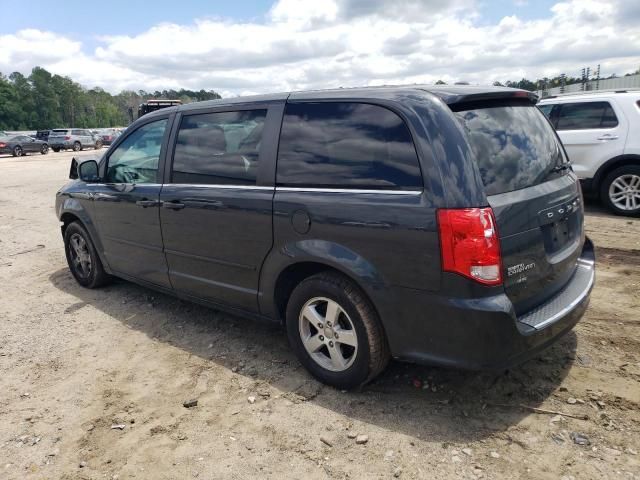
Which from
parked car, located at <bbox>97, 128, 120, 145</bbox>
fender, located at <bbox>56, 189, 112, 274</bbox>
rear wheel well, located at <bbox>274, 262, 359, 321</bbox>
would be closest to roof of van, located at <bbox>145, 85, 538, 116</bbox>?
rear wheel well, located at <bbox>274, 262, 359, 321</bbox>

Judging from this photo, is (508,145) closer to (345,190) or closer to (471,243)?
(471,243)

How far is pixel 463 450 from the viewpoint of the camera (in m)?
2.69

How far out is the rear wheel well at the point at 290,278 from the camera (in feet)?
10.7

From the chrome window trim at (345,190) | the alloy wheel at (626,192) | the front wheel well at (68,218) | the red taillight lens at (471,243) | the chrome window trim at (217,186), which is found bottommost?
the alloy wheel at (626,192)

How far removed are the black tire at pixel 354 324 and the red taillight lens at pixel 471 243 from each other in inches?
24.6

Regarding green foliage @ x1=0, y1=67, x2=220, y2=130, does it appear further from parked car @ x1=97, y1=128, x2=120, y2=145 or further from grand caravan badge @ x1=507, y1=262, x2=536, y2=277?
grand caravan badge @ x1=507, y1=262, x2=536, y2=277

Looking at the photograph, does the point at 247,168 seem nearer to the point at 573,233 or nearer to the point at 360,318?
the point at 360,318

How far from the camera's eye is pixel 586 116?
827 centimetres

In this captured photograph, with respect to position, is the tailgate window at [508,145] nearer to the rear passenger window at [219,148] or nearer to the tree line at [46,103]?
the rear passenger window at [219,148]

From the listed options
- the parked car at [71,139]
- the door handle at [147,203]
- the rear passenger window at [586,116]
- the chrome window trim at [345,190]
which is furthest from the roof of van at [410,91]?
the parked car at [71,139]

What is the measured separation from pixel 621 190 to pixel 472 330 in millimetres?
6532

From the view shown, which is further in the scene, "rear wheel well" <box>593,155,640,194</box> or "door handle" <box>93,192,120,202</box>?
"rear wheel well" <box>593,155,640,194</box>

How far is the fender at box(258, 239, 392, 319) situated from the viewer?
2910mm

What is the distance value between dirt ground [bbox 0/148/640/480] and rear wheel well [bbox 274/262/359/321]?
0.47 m
